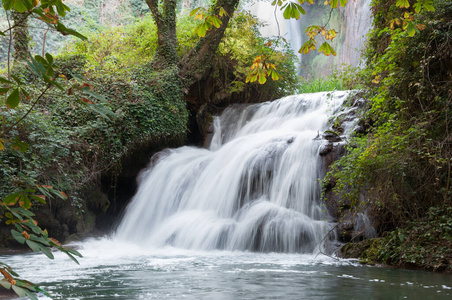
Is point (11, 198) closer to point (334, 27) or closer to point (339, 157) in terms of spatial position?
point (339, 157)

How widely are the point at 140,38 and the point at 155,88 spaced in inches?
164

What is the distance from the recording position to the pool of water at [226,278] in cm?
385

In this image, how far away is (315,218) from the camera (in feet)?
25.8

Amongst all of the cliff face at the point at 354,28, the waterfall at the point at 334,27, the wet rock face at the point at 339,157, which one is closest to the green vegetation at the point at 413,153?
the wet rock face at the point at 339,157

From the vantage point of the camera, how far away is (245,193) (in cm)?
905

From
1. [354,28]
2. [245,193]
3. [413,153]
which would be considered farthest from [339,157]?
[354,28]

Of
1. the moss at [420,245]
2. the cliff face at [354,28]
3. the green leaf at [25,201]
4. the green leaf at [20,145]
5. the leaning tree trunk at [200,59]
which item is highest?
the cliff face at [354,28]

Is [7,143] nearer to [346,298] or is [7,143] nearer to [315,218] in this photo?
[346,298]

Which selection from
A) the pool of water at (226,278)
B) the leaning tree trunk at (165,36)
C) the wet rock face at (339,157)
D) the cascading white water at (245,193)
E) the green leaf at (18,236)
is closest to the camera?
the green leaf at (18,236)

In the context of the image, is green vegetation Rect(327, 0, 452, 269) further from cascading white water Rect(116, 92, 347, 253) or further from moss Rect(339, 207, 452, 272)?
cascading white water Rect(116, 92, 347, 253)

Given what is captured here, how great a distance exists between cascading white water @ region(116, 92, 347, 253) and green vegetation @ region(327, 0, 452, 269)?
4.84ft

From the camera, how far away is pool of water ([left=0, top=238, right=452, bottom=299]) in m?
3.85

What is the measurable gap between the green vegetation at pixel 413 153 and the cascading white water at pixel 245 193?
1474 mm

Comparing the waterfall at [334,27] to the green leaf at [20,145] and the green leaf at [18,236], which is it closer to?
the green leaf at [20,145]
